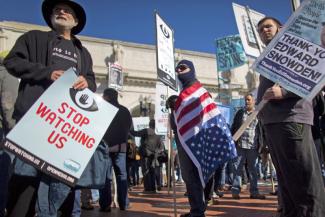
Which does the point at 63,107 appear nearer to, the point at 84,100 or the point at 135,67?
the point at 84,100

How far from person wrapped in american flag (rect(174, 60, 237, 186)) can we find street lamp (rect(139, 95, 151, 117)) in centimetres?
2268

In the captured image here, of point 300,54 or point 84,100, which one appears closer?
point 84,100

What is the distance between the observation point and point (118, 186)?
18.9ft

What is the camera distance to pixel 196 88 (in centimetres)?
434

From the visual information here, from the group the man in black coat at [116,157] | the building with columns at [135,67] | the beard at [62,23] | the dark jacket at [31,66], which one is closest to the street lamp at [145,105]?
the building with columns at [135,67]

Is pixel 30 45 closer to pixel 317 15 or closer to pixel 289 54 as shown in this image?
pixel 289 54

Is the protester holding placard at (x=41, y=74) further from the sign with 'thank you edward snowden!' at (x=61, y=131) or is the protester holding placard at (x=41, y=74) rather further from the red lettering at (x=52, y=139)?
the red lettering at (x=52, y=139)

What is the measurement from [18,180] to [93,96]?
2.55 ft

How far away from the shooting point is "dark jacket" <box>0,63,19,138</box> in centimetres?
385

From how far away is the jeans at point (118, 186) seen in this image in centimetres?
568

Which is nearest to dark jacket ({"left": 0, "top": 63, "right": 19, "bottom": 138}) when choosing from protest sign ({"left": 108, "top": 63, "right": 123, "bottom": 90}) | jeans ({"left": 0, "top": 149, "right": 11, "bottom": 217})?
jeans ({"left": 0, "top": 149, "right": 11, "bottom": 217})

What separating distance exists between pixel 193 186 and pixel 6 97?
2149 millimetres

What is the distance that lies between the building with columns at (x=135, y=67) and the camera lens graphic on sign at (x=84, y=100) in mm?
23848

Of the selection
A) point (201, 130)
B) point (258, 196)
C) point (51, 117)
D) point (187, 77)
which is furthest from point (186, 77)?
point (258, 196)
